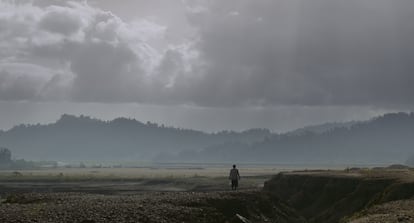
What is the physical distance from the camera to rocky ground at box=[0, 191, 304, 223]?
4394cm

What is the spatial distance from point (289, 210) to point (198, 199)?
1696cm

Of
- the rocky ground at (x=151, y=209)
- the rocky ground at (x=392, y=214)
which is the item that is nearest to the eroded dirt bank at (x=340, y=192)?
the rocky ground at (x=392, y=214)

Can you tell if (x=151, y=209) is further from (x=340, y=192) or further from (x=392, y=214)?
(x=340, y=192)

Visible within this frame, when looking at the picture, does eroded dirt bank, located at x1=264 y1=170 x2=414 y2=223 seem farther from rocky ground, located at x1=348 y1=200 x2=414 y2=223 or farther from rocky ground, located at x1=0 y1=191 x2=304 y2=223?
rocky ground, located at x1=0 y1=191 x2=304 y2=223

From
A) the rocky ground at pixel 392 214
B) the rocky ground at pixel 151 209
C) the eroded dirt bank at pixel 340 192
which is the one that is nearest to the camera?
the rocky ground at pixel 392 214

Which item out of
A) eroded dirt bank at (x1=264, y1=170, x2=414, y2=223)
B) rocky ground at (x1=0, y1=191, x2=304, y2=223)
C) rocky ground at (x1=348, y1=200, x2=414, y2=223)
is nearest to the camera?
rocky ground at (x1=348, y1=200, x2=414, y2=223)

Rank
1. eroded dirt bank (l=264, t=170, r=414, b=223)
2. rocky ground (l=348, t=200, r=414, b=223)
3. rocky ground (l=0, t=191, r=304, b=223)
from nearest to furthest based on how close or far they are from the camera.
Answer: rocky ground (l=348, t=200, r=414, b=223), rocky ground (l=0, t=191, r=304, b=223), eroded dirt bank (l=264, t=170, r=414, b=223)

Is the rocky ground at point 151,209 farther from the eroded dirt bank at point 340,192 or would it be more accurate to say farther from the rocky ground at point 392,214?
the rocky ground at point 392,214

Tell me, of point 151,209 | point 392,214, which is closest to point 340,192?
point 392,214

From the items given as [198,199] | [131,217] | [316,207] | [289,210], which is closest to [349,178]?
[316,207]

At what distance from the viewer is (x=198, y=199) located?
58250 mm

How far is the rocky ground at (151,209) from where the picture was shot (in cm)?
4394

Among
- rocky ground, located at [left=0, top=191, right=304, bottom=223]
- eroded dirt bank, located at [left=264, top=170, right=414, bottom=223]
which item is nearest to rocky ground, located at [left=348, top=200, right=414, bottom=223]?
eroded dirt bank, located at [left=264, top=170, right=414, bottom=223]

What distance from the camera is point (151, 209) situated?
50156 millimetres
